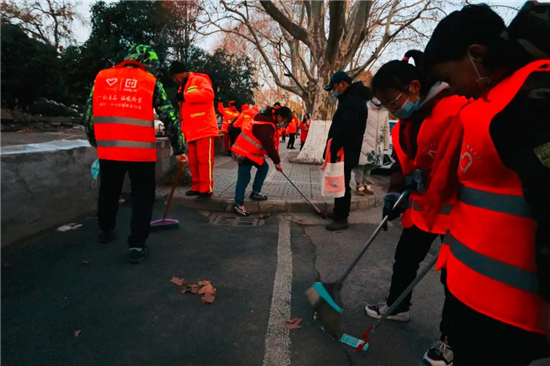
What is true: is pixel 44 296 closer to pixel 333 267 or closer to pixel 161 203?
pixel 333 267

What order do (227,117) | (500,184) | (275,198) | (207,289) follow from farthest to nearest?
(227,117) < (275,198) < (207,289) < (500,184)

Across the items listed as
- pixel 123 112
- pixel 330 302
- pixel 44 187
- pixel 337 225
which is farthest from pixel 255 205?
pixel 330 302

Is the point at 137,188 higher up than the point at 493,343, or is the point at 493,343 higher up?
the point at 493,343

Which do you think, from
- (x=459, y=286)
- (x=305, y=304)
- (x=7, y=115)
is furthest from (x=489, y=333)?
(x=7, y=115)

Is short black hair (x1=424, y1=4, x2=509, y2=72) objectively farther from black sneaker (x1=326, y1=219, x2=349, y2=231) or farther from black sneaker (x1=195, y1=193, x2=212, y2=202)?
black sneaker (x1=195, y1=193, x2=212, y2=202)

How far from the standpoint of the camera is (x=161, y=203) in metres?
5.46

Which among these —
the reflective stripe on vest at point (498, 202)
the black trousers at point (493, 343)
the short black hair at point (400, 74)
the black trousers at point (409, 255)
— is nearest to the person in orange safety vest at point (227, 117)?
the short black hair at point (400, 74)

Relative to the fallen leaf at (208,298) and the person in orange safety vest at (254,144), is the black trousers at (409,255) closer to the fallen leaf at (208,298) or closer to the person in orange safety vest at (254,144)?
the fallen leaf at (208,298)

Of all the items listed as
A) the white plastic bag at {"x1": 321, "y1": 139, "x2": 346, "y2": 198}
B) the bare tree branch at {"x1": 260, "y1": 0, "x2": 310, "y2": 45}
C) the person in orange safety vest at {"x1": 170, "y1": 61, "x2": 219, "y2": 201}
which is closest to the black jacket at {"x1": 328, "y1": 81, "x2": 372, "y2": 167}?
the white plastic bag at {"x1": 321, "y1": 139, "x2": 346, "y2": 198}

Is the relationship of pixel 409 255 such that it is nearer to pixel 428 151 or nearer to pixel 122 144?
pixel 428 151

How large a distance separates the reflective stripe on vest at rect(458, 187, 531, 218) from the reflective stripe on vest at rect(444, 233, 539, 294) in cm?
16

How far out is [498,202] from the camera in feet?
3.54

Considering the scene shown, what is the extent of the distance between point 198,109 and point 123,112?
7.03 ft

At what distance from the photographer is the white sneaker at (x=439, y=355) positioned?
6.81 ft
